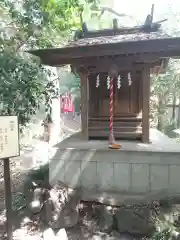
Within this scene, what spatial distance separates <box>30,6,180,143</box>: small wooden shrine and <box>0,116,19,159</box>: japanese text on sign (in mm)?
2238

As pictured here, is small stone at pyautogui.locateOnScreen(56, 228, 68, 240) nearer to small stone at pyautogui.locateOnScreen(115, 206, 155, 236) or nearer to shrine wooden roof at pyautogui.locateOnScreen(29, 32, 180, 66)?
small stone at pyautogui.locateOnScreen(115, 206, 155, 236)

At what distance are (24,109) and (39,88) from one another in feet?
1.66

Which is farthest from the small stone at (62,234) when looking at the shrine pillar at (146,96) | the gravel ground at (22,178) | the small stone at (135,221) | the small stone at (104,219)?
the shrine pillar at (146,96)

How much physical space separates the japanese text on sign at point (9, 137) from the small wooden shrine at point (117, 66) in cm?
224

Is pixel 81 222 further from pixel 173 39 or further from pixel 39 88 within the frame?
pixel 173 39

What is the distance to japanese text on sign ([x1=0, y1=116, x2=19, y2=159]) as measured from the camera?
3223 millimetres

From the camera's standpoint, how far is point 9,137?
3.29 meters

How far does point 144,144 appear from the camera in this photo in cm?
532

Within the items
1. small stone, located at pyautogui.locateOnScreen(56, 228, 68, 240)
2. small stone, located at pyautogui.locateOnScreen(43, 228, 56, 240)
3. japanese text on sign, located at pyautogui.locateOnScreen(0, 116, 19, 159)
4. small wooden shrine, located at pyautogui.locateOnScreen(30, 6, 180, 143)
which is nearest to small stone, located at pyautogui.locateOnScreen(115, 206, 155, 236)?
small stone, located at pyautogui.locateOnScreen(56, 228, 68, 240)

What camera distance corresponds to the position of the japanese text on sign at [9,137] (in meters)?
3.22

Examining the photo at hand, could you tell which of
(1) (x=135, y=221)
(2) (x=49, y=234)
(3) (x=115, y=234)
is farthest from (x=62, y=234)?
(1) (x=135, y=221)

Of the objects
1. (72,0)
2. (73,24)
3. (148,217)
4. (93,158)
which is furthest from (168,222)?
(73,24)

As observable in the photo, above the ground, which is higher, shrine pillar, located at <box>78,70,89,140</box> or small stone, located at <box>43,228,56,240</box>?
shrine pillar, located at <box>78,70,89,140</box>

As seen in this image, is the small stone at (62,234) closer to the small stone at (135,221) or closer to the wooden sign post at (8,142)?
the wooden sign post at (8,142)
